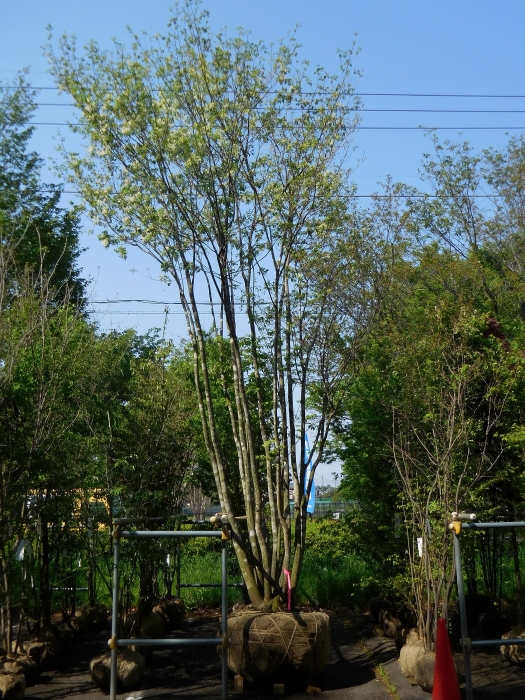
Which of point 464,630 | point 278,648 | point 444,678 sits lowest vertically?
point 444,678

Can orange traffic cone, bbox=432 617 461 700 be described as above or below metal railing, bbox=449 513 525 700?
below

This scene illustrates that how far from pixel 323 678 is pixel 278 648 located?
0.92 meters

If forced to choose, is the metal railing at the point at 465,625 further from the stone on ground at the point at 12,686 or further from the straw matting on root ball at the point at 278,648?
the stone on ground at the point at 12,686

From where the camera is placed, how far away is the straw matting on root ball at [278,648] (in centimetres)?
755

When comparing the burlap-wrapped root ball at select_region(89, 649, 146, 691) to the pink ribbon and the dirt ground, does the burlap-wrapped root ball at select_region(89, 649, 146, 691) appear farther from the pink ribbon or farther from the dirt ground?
the pink ribbon

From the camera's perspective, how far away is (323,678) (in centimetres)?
814

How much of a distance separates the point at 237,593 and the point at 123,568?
5.84m

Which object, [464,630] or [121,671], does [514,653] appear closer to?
[464,630]

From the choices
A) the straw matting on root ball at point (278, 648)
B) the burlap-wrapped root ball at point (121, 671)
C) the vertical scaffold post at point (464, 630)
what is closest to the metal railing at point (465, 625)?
A: the vertical scaffold post at point (464, 630)

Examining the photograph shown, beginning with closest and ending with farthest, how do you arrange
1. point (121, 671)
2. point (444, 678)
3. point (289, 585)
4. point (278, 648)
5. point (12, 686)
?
1. point (444, 678)
2. point (12, 686)
3. point (278, 648)
4. point (121, 671)
5. point (289, 585)

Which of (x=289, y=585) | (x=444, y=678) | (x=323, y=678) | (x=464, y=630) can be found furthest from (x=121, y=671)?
(x=464, y=630)

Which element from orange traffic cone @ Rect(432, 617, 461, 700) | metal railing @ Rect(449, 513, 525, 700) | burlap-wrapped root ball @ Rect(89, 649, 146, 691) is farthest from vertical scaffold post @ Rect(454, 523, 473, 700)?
burlap-wrapped root ball @ Rect(89, 649, 146, 691)

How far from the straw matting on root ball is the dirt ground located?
8.3 inches

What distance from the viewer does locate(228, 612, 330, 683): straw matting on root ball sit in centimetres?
755
